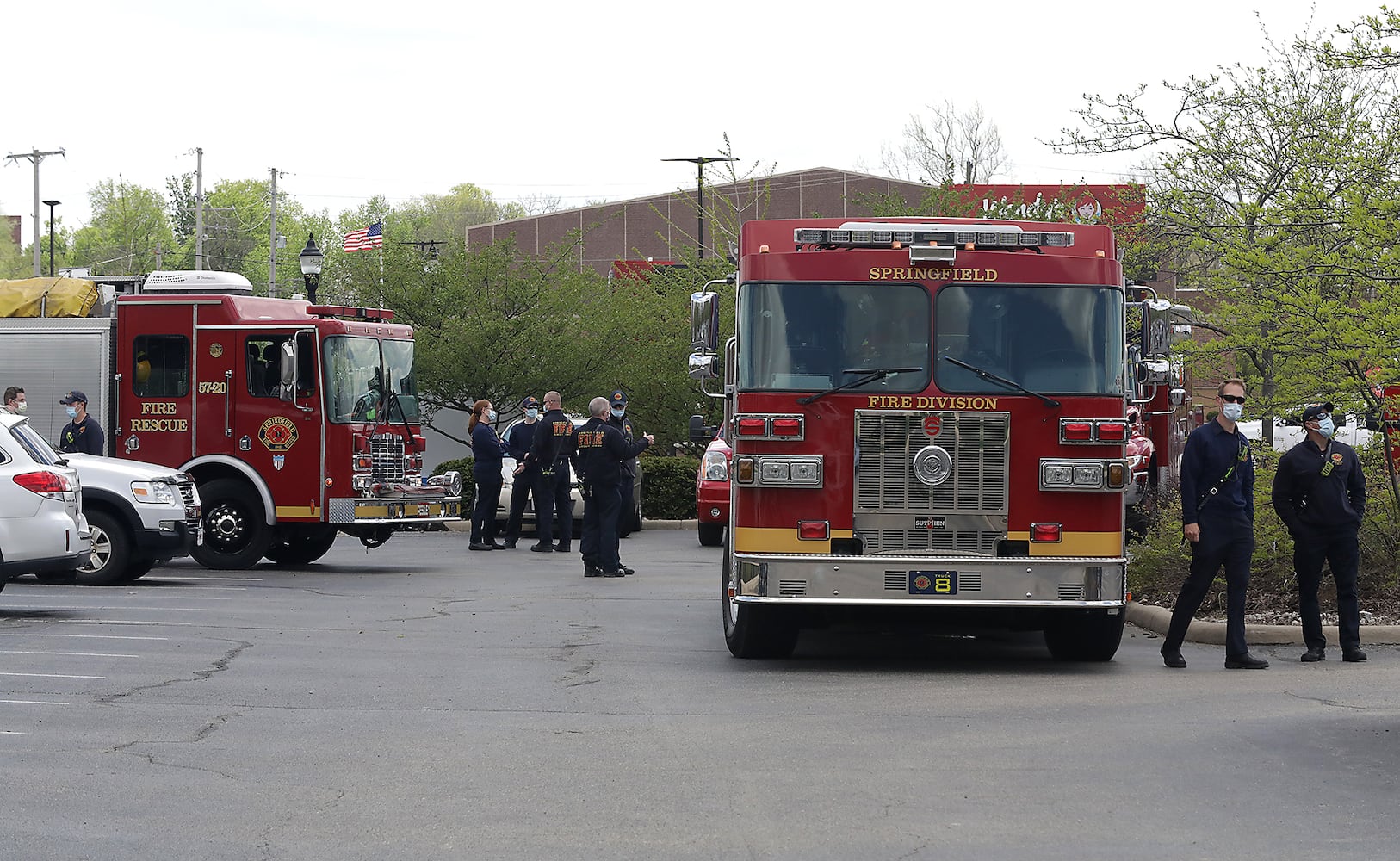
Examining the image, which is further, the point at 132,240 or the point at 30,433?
the point at 132,240

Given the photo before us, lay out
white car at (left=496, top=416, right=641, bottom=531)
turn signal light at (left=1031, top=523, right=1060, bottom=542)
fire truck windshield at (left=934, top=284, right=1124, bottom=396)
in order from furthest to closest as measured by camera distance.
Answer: white car at (left=496, top=416, right=641, bottom=531) → fire truck windshield at (left=934, top=284, right=1124, bottom=396) → turn signal light at (left=1031, top=523, right=1060, bottom=542)

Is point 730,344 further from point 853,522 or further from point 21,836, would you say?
point 21,836

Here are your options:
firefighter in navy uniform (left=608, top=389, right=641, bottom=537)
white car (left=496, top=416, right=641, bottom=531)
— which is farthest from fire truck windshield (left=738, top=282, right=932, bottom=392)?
white car (left=496, top=416, right=641, bottom=531)

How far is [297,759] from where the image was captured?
27.1 ft

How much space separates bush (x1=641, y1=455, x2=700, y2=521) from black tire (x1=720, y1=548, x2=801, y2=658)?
16.5 m

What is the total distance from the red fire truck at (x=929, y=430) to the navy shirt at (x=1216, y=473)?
2.30ft

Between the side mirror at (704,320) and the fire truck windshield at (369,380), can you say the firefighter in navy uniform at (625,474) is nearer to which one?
the fire truck windshield at (369,380)

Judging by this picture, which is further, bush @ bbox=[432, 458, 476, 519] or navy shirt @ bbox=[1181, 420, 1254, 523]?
bush @ bbox=[432, 458, 476, 519]

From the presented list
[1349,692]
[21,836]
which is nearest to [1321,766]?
[1349,692]

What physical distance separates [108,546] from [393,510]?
338cm

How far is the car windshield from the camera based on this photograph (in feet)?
48.3

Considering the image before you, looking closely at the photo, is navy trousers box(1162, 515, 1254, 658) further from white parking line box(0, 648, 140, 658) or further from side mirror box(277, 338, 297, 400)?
side mirror box(277, 338, 297, 400)

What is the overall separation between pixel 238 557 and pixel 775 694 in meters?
10.8

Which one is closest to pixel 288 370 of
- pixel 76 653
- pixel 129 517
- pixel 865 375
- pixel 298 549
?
pixel 129 517
